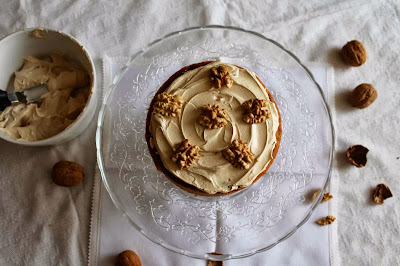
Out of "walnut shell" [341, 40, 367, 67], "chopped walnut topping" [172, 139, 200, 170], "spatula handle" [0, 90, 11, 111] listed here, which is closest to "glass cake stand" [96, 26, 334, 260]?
"chopped walnut topping" [172, 139, 200, 170]

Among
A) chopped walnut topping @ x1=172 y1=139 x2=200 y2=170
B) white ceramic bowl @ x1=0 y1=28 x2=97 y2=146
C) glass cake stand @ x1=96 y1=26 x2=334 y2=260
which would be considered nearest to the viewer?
chopped walnut topping @ x1=172 y1=139 x2=200 y2=170

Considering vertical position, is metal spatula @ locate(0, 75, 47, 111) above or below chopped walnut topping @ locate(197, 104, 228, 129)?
above

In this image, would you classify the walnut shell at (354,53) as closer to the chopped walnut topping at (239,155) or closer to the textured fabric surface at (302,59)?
the textured fabric surface at (302,59)

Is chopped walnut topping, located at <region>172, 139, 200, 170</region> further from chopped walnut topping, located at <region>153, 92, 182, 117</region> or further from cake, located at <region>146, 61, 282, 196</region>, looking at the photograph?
chopped walnut topping, located at <region>153, 92, 182, 117</region>

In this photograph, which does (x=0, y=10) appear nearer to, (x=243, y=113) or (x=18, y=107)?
(x=18, y=107)

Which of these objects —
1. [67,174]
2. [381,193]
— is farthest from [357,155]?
[67,174]

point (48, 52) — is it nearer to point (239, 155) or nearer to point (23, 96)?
point (23, 96)

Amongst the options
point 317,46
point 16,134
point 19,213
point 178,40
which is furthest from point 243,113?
point 19,213
